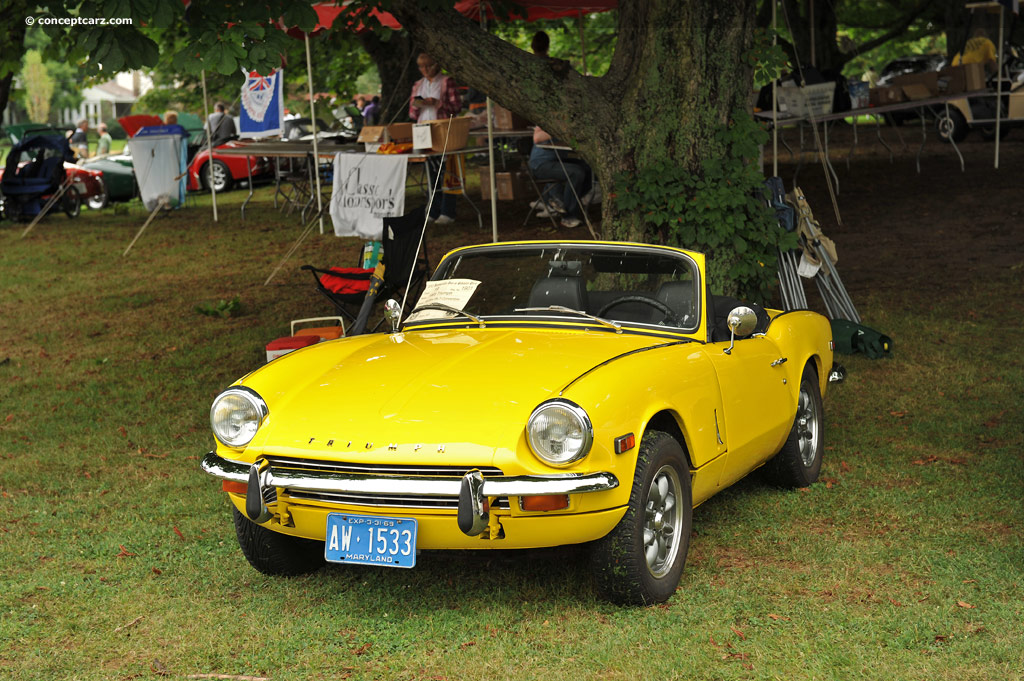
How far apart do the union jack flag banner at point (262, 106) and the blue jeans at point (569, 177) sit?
10.9 feet

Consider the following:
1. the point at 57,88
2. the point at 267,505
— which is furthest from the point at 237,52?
the point at 57,88

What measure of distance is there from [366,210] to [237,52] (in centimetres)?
417

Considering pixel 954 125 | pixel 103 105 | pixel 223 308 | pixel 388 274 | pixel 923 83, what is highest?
pixel 103 105

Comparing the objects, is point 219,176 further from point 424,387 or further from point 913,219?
point 424,387

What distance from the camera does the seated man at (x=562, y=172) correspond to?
13.0 metres

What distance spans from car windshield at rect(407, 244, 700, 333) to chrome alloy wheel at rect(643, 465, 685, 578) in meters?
0.87

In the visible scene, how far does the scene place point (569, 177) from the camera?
1291 cm

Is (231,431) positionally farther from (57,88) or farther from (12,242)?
(57,88)

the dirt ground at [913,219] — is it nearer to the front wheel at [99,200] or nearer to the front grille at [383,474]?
the front grille at [383,474]

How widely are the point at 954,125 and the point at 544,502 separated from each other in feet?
60.2

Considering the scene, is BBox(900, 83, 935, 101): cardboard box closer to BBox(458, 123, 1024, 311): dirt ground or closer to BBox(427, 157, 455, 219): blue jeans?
BBox(458, 123, 1024, 311): dirt ground

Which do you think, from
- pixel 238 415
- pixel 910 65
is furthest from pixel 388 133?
pixel 910 65

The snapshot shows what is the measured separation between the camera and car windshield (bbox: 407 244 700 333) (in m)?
5.22

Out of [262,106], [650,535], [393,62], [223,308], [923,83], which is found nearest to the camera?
[650,535]
